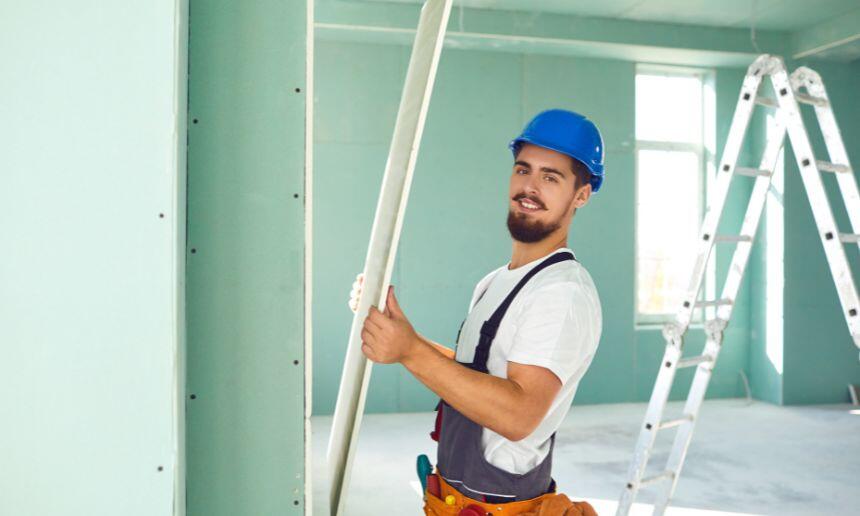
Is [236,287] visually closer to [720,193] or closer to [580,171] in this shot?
[580,171]

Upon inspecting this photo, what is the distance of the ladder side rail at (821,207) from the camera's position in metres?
2.69

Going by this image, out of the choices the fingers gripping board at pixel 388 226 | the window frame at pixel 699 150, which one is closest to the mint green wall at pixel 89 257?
the fingers gripping board at pixel 388 226

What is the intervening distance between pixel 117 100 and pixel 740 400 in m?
7.03

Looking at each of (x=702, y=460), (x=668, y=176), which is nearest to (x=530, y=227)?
(x=702, y=460)

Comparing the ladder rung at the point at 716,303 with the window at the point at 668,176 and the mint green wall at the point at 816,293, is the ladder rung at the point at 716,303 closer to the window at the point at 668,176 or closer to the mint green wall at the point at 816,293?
the window at the point at 668,176

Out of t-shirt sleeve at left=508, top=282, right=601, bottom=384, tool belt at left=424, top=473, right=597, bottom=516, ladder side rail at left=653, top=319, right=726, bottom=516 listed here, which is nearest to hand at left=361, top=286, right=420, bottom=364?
t-shirt sleeve at left=508, top=282, right=601, bottom=384

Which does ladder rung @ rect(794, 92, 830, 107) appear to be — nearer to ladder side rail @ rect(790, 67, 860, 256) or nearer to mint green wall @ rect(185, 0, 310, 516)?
ladder side rail @ rect(790, 67, 860, 256)

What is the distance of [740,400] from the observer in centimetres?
683

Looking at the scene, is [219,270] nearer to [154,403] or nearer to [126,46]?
[154,403]

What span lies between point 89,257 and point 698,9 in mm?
6000

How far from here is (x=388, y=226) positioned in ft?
4.15

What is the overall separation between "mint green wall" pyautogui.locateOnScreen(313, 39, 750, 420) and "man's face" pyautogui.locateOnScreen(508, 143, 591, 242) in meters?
4.53

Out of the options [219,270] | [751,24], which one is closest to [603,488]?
[219,270]

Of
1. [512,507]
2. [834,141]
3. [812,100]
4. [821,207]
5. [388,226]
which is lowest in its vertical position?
[512,507]
